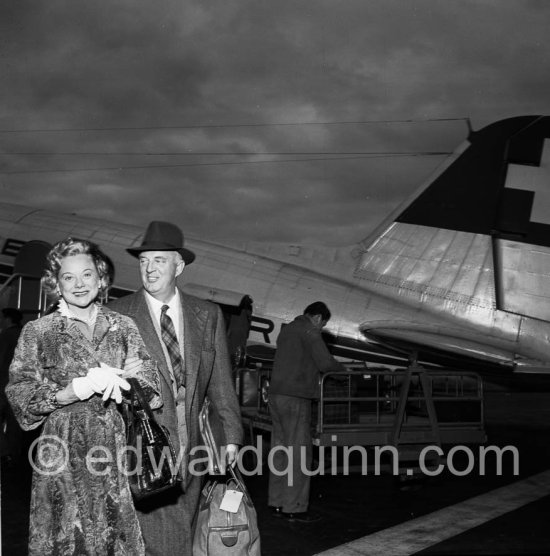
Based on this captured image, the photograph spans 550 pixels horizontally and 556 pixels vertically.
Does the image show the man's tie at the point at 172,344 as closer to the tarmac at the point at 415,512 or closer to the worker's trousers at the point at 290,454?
the tarmac at the point at 415,512

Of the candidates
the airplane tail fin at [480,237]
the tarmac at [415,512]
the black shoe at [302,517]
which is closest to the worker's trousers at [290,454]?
the black shoe at [302,517]

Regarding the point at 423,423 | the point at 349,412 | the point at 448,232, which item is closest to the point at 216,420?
the point at 349,412

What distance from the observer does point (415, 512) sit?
21.1 ft

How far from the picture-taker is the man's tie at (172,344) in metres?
3.53

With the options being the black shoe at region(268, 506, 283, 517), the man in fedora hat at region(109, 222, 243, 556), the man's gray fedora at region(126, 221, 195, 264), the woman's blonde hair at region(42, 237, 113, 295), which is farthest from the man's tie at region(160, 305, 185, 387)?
the black shoe at region(268, 506, 283, 517)

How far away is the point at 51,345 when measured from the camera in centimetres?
301

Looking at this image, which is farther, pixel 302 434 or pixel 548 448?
pixel 548 448

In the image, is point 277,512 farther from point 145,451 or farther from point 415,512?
point 145,451

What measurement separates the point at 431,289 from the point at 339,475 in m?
3.99

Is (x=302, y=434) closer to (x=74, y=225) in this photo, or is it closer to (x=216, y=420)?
(x=216, y=420)

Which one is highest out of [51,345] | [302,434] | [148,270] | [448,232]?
[448,232]

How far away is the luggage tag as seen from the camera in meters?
3.34

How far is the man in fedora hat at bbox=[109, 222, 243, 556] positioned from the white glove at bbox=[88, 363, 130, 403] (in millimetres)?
504

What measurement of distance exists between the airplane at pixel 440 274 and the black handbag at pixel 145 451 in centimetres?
709
